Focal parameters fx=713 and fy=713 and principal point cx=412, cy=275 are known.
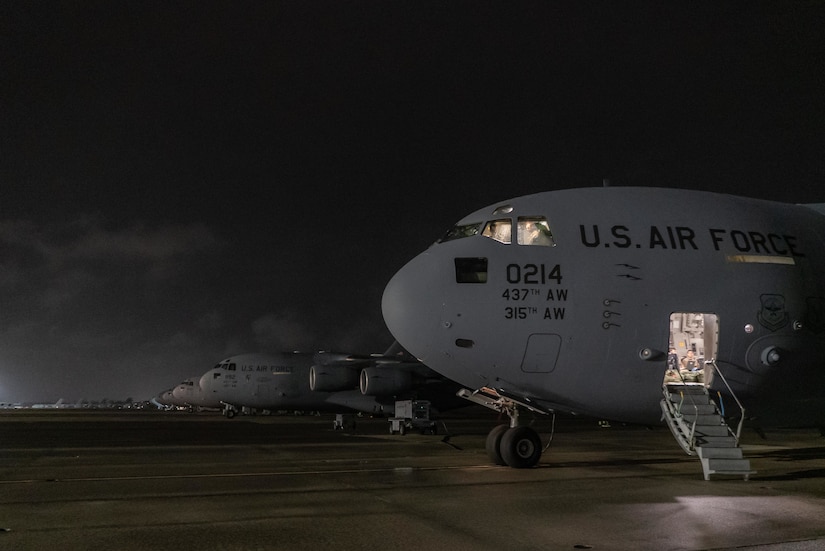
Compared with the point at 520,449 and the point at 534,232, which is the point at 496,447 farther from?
the point at 534,232

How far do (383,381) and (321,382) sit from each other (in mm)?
4941

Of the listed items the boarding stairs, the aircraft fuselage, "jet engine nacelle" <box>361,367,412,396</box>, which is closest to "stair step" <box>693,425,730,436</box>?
the boarding stairs

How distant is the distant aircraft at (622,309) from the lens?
12.4 m

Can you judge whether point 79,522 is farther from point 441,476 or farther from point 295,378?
point 295,378

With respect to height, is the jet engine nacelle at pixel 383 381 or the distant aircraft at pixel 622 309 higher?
the distant aircraft at pixel 622 309

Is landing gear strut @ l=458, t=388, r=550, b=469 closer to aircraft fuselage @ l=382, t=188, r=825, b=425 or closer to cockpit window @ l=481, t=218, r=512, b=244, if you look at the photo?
aircraft fuselage @ l=382, t=188, r=825, b=425

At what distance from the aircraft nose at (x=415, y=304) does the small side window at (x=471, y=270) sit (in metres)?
0.38

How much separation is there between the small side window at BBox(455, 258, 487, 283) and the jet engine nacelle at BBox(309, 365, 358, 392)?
2534 cm

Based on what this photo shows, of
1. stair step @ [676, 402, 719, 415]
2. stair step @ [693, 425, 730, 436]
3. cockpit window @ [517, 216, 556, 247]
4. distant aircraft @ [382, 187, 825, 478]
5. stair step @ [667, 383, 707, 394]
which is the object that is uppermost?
cockpit window @ [517, 216, 556, 247]

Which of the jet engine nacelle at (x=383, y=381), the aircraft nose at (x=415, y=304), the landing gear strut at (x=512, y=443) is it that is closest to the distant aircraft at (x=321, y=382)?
the jet engine nacelle at (x=383, y=381)

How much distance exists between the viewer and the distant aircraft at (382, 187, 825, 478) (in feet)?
40.6

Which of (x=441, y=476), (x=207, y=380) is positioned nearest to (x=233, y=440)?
(x=441, y=476)

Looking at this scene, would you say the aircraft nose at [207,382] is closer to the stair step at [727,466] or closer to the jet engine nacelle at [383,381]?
the jet engine nacelle at [383,381]

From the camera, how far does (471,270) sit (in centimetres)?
1252
